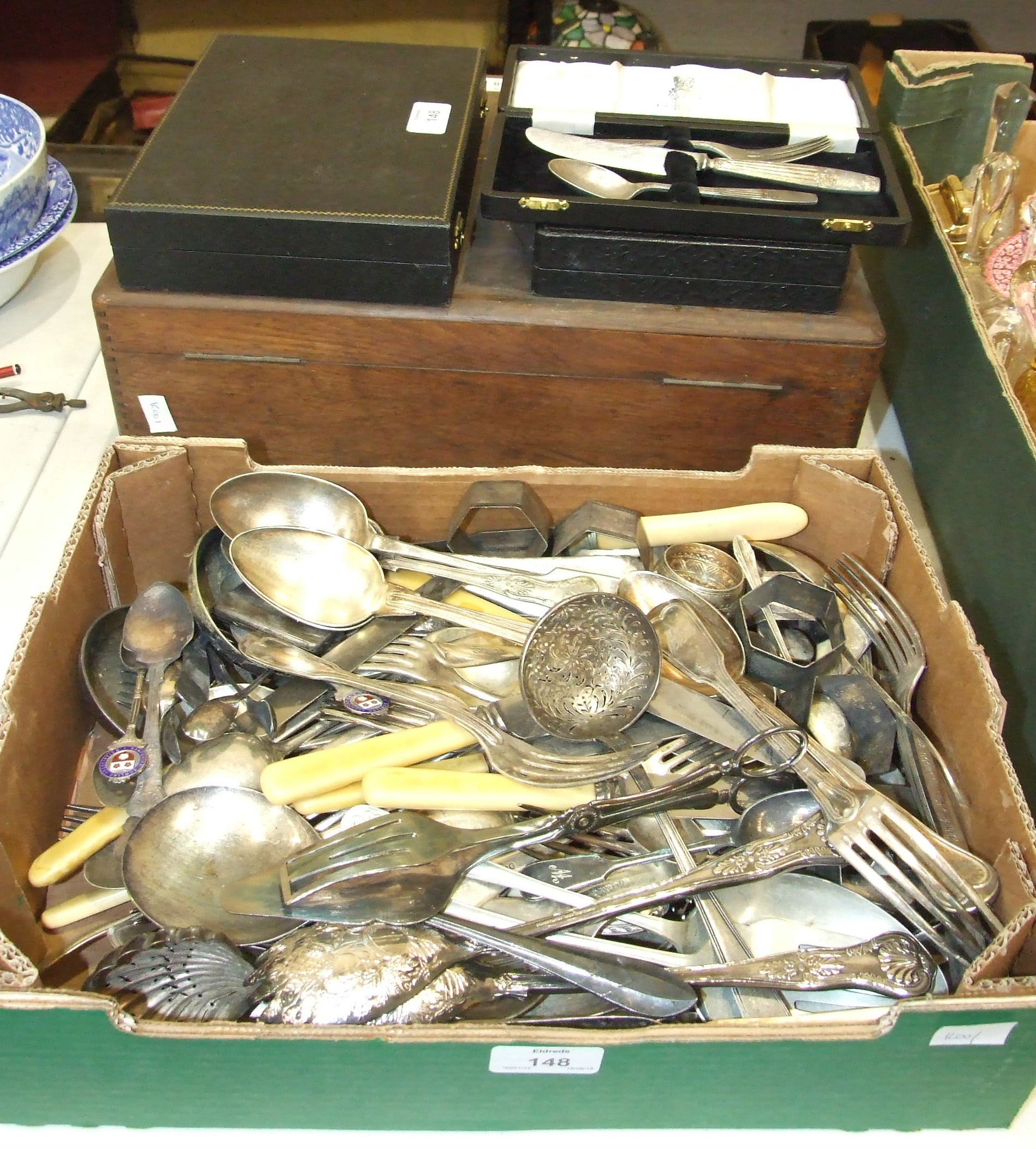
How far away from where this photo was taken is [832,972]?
0.65 meters

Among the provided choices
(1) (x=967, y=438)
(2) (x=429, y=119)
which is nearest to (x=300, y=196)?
(2) (x=429, y=119)

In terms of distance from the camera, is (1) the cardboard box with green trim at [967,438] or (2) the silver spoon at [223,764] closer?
(2) the silver spoon at [223,764]

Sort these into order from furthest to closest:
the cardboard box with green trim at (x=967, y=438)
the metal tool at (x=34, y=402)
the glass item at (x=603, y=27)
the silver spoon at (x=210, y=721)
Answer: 1. the glass item at (x=603, y=27)
2. the metal tool at (x=34, y=402)
3. the cardboard box with green trim at (x=967, y=438)
4. the silver spoon at (x=210, y=721)

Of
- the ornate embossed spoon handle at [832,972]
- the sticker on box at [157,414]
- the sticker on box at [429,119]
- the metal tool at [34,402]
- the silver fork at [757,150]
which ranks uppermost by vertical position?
the silver fork at [757,150]

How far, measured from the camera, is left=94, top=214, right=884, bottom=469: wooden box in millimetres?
985

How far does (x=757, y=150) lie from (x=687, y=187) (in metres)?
0.14

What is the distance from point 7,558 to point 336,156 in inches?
19.9

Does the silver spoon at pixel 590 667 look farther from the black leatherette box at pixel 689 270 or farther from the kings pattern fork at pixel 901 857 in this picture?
the black leatherette box at pixel 689 270

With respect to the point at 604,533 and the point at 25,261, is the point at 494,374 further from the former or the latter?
the point at 25,261

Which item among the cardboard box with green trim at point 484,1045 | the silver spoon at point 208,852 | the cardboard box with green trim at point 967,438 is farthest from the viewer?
the cardboard box with green trim at point 967,438

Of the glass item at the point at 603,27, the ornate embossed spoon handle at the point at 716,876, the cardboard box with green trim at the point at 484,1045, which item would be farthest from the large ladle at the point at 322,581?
the glass item at the point at 603,27

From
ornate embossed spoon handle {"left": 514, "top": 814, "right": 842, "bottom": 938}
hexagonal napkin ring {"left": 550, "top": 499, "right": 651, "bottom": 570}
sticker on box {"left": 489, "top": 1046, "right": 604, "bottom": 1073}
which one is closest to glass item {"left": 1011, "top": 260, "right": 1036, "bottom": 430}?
hexagonal napkin ring {"left": 550, "top": 499, "right": 651, "bottom": 570}

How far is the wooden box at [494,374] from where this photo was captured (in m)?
0.98

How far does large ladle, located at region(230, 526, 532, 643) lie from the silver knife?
438 millimetres
